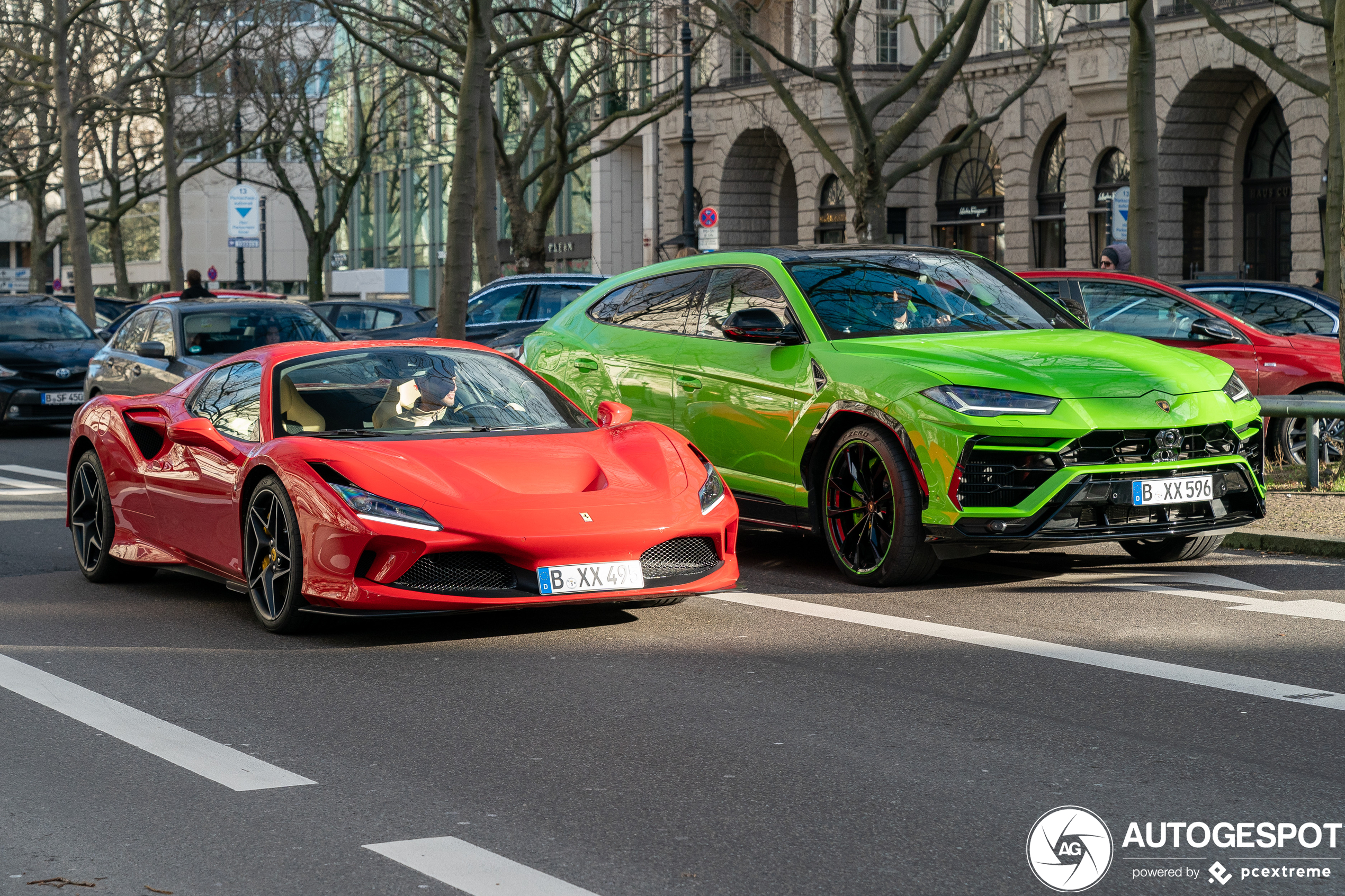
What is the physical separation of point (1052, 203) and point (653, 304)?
103 feet

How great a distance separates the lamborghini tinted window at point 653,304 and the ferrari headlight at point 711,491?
7.86 ft

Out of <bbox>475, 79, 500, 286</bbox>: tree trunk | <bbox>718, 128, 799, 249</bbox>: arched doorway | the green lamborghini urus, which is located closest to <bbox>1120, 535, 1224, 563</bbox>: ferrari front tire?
the green lamborghini urus

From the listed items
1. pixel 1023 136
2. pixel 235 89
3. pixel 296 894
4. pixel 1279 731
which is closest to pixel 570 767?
pixel 296 894

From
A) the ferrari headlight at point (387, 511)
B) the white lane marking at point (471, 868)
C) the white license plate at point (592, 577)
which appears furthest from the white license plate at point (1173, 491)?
the white lane marking at point (471, 868)

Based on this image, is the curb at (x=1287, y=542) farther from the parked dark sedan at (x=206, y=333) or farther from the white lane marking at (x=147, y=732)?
the parked dark sedan at (x=206, y=333)

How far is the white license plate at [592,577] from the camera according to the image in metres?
7.25

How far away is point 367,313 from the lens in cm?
2814

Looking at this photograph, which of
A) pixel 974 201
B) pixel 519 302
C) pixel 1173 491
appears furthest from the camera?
pixel 974 201

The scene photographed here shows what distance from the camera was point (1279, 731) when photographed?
571 centimetres

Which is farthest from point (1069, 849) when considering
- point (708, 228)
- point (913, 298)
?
point (708, 228)

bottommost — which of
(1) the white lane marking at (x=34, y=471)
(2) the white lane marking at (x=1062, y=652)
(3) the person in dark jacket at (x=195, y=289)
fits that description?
(2) the white lane marking at (x=1062, y=652)

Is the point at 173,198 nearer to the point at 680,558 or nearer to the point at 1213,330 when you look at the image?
the point at 1213,330

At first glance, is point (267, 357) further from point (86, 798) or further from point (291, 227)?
point (291, 227)

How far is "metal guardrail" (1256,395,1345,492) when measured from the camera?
38.5 feet
